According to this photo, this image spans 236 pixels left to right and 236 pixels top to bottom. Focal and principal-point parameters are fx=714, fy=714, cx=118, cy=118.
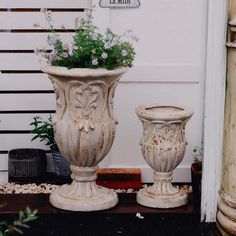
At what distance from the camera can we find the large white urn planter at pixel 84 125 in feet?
17.2

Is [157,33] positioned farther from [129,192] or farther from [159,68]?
[129,192]

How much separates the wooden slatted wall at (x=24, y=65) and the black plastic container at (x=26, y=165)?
17 cm

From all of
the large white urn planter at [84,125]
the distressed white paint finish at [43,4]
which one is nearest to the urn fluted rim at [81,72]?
the large white urn planter at [84,125]

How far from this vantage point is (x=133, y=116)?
628 centimetres

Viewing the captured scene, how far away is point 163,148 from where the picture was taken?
5484mm

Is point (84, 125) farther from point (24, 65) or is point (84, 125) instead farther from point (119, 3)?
point (24, 65)

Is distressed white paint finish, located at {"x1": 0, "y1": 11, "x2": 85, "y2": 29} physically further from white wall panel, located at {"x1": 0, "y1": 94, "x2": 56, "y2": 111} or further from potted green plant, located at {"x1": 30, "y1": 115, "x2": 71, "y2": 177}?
potted green plant, located at {"x1": 30, "y1": 115, "x2": 71, "y2": 177}

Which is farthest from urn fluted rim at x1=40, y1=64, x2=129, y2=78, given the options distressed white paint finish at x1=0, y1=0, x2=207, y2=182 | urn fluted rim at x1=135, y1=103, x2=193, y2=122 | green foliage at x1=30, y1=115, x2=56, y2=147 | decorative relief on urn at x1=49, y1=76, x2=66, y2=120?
green foliage at x1=30, y1=115, x2=56, y2=147

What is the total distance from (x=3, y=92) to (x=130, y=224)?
6.61 feet

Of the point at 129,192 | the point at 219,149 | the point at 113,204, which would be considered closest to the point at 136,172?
the point at 129,192

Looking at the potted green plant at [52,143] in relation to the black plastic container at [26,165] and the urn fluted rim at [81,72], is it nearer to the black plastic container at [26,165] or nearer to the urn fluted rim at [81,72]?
the black plastic container at [26,165]

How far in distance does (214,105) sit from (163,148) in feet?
1.85

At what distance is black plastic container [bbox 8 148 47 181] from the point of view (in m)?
6.47

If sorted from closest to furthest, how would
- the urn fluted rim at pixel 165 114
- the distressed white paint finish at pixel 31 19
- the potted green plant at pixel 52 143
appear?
1. the urn fluted rim at pixel 165 114
2. the potted green plant at pixel 52 143
3. the distressed white paint finish at pixel 31 19
